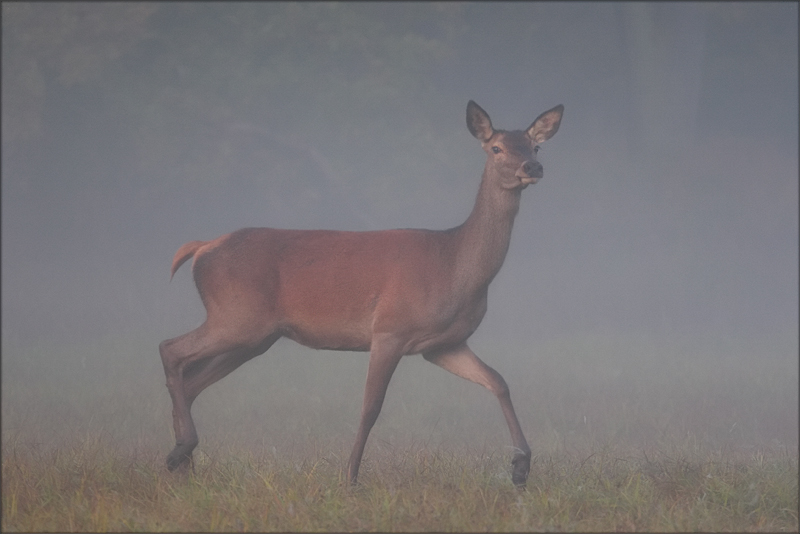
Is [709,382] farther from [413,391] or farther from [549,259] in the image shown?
[549,259]

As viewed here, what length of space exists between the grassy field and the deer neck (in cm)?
113

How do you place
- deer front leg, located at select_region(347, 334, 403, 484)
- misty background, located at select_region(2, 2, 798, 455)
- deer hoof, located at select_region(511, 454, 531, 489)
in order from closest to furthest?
deer hoof, located at select_region(511, 454, 531, 489) → deer front leg, located at select_region(347, 334, 403, 484) → misty background, located at select_region(2, 2, 798, 455)

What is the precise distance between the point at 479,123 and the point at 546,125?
45 centimetres

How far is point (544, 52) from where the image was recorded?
27.1 m

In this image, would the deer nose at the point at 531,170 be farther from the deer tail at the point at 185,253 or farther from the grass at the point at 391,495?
the deer tail at the point at 185,253

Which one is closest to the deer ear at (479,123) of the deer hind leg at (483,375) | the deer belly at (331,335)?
the deer hind leg at (483,375)

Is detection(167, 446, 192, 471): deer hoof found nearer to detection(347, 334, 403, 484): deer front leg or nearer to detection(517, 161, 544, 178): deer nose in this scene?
detection(347, 334, 403, 484): deer front leg

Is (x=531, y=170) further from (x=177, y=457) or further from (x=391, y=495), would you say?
(x=177, y=457)

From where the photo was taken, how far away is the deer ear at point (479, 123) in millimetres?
6391

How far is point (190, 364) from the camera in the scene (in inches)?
252

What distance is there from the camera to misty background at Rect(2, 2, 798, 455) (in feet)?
39.9

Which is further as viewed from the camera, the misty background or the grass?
the misty background

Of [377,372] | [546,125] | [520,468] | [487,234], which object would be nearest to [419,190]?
[546,125]

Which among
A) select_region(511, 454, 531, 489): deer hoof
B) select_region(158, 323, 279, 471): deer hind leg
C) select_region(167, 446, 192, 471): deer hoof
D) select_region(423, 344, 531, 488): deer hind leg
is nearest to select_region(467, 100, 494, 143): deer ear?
select_region(423, 344, 531, 488): deer hind leg
